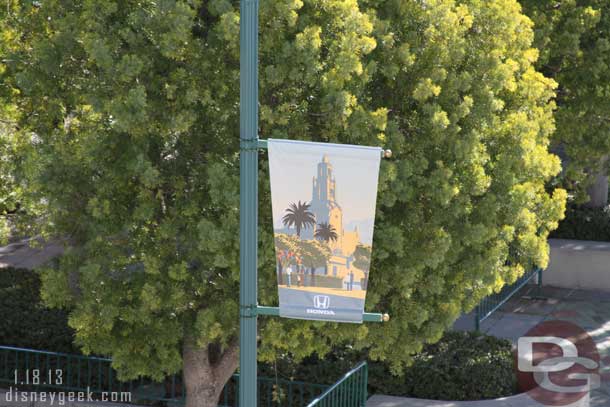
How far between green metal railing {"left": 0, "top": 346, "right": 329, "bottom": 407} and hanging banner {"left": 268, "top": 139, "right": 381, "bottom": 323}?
189 inches

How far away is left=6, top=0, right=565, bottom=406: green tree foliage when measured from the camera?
26.4ft

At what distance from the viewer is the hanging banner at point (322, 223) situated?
636 cm

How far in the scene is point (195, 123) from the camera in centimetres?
848

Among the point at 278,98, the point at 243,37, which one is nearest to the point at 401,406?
the point at 278,98

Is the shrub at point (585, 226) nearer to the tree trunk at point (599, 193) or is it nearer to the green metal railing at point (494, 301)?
the tree trunk at point (599, 193)

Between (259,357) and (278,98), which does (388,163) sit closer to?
(278,98)

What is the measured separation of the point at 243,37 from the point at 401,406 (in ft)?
20.4

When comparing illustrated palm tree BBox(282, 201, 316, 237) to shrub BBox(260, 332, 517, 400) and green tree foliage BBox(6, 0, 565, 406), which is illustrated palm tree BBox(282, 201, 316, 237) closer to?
green tree foliage BBox(6, 0, 565, 406)

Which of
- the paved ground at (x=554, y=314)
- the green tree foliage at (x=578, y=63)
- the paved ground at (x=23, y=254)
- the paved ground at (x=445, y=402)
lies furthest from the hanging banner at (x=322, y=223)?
the paved ground at (x=23, y=254)

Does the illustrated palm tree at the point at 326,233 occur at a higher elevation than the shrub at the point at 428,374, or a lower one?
higher

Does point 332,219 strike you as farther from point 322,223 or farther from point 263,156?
point 263,156

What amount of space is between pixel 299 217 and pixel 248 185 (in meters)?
0.42

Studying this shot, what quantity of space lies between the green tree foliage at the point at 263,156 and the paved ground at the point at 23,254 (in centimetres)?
Answer: 1061

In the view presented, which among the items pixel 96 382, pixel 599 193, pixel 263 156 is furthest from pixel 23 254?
pixel 263 156
